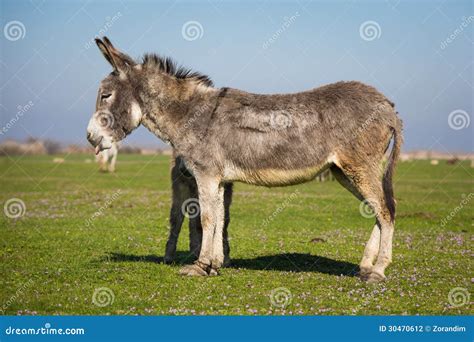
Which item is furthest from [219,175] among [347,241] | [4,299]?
[347,241]

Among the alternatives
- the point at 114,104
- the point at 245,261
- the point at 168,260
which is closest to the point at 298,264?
the point at 245,261

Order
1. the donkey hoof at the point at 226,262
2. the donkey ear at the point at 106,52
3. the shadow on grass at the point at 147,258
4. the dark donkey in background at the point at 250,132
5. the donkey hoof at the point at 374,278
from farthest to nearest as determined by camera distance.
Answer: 1. the shadow on grass at the point at 147,258
2. the donkey hoof at the point at 226,262
3. the donkey ear at the point at 106,52
4. the dark donkey in background at the point at 250,132
5. the donkey hoof at the point at 374,278

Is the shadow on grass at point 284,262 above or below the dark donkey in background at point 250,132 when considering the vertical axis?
below

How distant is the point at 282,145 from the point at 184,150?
1996mm

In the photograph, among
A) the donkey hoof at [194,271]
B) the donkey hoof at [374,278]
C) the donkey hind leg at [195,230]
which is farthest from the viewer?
the donkey hind leg at [195,230]

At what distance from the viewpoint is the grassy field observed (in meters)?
9.70

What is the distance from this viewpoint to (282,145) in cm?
1114

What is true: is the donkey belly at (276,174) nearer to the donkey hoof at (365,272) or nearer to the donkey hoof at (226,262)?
the donkey hoof at (365,272)

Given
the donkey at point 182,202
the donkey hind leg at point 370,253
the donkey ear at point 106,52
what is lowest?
the donkey at point 182,202

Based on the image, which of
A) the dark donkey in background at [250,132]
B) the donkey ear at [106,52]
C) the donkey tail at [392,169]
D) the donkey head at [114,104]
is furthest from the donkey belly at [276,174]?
the donkey ear at [106,52]

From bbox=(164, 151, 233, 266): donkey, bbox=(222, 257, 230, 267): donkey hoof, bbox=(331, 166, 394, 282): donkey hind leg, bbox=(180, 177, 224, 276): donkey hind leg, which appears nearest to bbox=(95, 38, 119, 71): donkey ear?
bbox=(164, 151, 233, 266): donkey

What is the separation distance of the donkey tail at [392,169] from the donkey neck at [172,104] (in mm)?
3657

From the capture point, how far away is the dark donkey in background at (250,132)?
36.1 feet

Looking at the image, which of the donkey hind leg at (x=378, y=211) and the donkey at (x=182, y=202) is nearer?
the donkey hind leg at (x=378, y=211)
